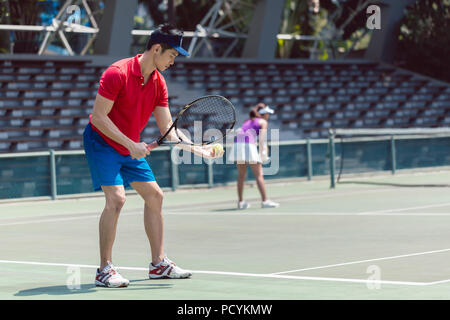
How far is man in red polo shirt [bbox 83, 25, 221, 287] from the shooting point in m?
8.20

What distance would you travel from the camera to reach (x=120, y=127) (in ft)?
27.6

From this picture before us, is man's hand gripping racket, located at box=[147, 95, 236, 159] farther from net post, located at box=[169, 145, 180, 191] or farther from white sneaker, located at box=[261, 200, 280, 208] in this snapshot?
net post, located at box=[169, 145, 180, 191]

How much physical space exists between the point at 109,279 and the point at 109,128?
1325mm

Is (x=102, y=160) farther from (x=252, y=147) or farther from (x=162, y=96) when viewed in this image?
(x=252, y=147)

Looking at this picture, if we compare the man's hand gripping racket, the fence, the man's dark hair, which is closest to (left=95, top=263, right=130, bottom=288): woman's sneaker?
the man's hand gripping racket

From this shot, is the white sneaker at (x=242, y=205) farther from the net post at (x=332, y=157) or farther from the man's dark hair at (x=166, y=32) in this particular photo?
the man's dark hair at (x=166, y=32)

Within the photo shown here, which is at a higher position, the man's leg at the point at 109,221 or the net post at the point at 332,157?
the man's leg at the point at 109,221

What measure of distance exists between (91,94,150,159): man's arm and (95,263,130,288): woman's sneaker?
1.05 m

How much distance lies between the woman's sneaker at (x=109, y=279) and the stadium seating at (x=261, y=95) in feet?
59.0

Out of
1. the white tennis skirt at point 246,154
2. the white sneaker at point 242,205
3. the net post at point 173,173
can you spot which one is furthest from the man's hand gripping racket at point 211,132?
the net post at point 173,173

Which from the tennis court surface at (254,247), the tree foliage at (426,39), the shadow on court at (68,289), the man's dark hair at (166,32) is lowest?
the tennis court surface at (254,247)

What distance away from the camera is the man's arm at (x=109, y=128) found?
8.10 meters

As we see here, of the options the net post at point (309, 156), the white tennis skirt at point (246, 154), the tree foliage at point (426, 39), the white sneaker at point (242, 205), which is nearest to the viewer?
the white tennis skirt at point (246, 154)
